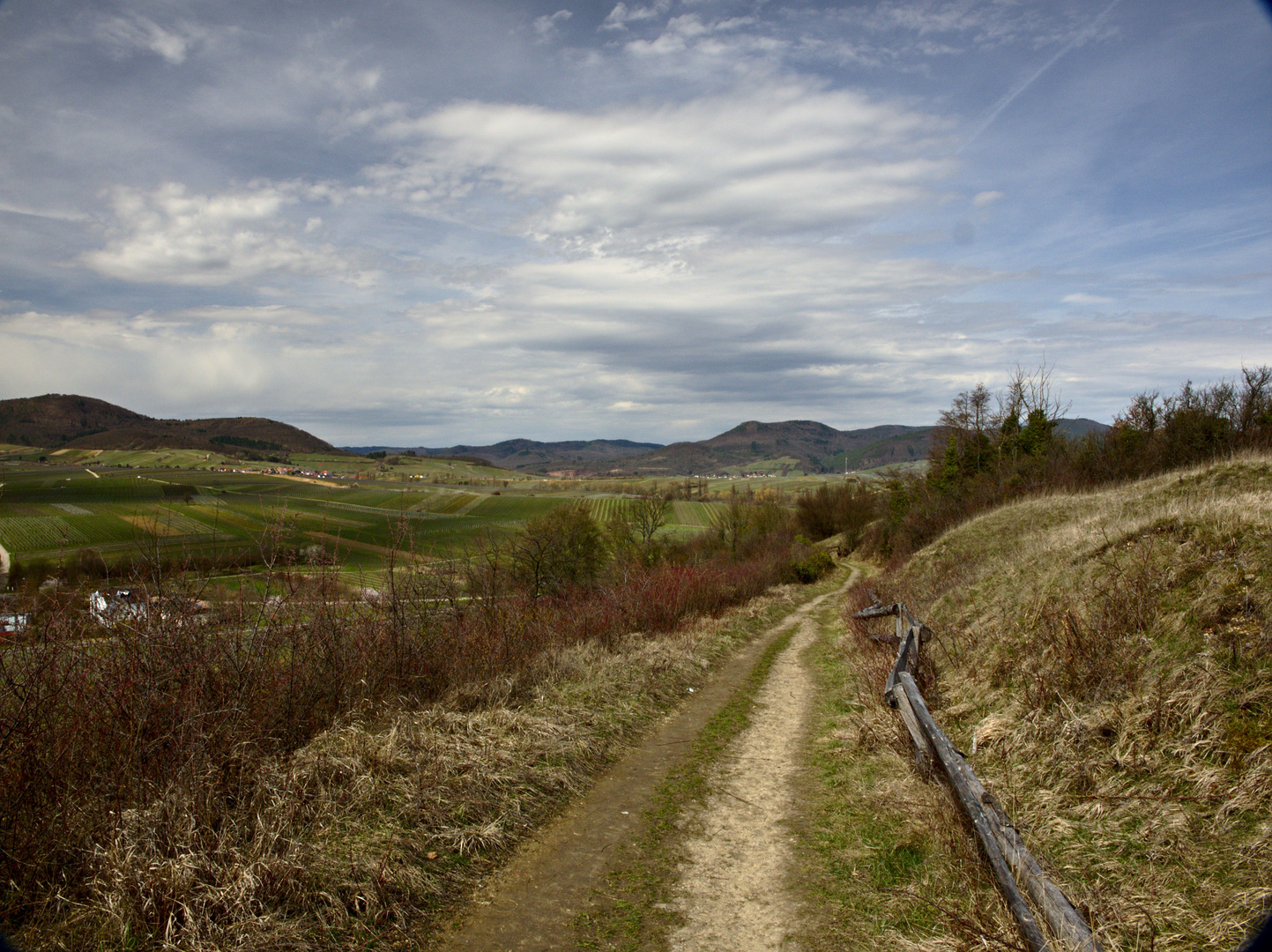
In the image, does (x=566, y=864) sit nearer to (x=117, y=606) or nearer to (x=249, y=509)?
(x=117, y=606)

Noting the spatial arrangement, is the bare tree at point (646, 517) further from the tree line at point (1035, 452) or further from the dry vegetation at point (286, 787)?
the dry vegetation at point (286, 787)

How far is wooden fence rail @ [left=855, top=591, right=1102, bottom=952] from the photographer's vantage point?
3.52 m

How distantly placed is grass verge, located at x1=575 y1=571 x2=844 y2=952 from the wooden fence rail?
2.21 metres

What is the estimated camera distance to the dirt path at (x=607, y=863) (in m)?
4.25

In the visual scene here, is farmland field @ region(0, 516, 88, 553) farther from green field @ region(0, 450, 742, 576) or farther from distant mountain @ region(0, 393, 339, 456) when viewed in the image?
distant mountain @ region(0, 393, 339, 456)

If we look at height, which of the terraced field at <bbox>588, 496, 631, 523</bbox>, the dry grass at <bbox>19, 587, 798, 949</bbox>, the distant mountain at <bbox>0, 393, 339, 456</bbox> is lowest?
the terraced field at <bbox>588, 496, 631, 523</bbox>

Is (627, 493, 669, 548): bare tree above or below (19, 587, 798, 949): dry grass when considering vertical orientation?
below

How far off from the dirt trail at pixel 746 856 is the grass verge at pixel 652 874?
129mm

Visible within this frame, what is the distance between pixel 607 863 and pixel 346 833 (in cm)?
206

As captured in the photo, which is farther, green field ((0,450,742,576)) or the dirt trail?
green field ((0,450,742,576))

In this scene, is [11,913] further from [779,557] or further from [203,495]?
[203,495]

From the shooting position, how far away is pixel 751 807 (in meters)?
6.34

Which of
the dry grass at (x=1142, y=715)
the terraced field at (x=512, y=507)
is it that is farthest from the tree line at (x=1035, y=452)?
the terraced field at (x=512, y=507)

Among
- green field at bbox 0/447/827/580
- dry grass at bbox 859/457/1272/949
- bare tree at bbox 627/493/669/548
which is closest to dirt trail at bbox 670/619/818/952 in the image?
dry grass at bbox 859/457/1272/949
